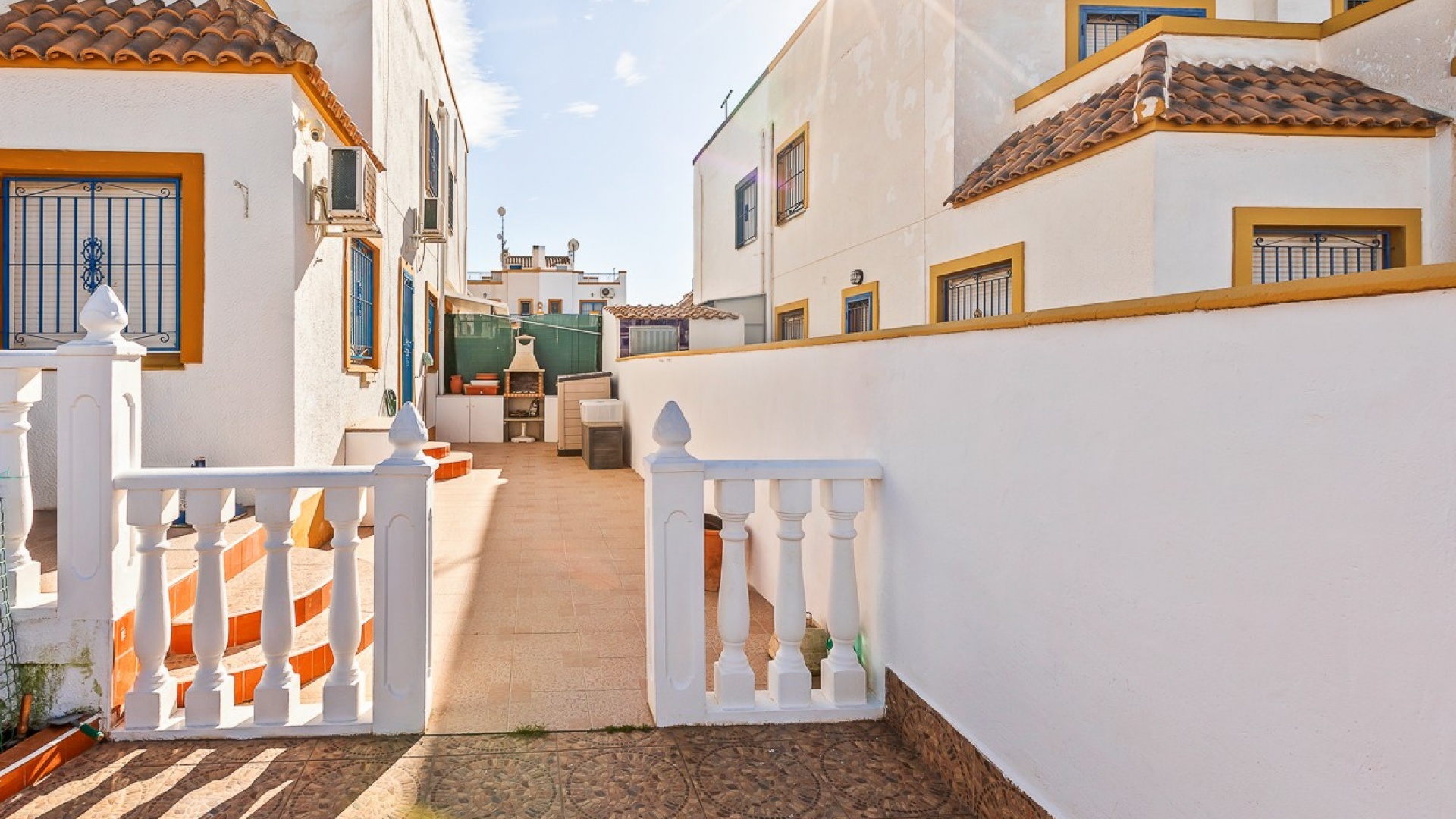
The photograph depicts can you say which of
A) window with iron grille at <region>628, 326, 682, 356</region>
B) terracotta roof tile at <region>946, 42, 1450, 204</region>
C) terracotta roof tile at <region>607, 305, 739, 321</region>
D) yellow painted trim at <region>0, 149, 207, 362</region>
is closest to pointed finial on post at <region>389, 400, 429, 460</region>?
yellow painted trim at <region>0, 149, 207, 362</region>

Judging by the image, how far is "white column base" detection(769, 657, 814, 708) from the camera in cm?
303

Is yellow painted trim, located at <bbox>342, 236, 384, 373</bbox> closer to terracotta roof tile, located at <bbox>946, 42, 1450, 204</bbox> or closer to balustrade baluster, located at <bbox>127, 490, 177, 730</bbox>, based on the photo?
balustrade baluster, located at <bbox>127, 490, 177, 730</bbox>

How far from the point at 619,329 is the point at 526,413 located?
8.23 feet

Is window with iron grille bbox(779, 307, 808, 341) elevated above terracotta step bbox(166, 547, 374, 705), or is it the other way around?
window with iron grille bbox(779, 307, 808, 341)

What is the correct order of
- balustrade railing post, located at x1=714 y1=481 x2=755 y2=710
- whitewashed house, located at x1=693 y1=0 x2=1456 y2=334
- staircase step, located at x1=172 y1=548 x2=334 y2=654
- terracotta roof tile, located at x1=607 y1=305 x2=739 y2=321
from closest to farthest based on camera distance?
balustrade railing post, located at x1=714 y1=481 x2=755 y2=710
staircase step, located at x1=172 y1=548 x2=334 y2=654
whitewashed house, located at x1=693 y1=0 x2=1456 y2=334
terracotta roof tile, located at x1=607 y1=305 x2=739 y2=321

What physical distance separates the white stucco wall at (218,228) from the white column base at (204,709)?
278cm

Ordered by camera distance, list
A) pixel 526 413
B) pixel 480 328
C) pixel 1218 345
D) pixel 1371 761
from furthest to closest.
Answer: pixel 480 328, pixel 526 413, pixel 1218 345, pixel 1371 761

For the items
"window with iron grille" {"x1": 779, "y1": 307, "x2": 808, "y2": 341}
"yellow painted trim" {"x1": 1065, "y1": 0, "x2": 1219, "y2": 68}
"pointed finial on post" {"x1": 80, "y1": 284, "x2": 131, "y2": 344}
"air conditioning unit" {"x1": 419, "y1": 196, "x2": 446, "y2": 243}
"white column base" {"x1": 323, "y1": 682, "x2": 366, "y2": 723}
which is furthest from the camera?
"window with iron grille" {"x1": 779, "y1": 307, "x2": 808, "y2": 341}

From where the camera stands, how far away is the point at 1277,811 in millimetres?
1432

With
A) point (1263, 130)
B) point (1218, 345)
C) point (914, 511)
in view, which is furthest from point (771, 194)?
point (1218, 345)

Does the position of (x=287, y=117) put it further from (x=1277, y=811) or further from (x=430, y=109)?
(x=430, y=109)

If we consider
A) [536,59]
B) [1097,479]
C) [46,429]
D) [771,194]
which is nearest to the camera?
[1097,479]

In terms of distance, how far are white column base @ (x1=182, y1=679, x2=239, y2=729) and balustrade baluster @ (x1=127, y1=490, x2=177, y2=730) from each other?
9cm

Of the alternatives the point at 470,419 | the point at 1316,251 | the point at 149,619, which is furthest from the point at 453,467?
the point at 1316,251
